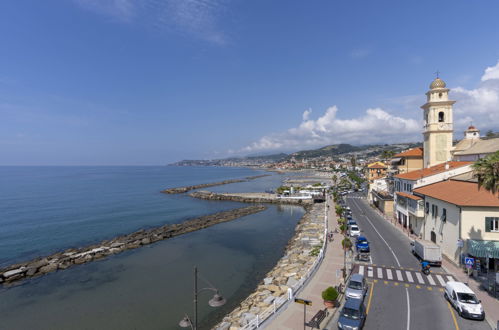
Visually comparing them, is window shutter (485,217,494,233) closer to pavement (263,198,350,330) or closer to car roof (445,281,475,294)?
car roof (445,281,475,294)

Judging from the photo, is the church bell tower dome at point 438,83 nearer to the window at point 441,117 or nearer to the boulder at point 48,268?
the window at point 441,117

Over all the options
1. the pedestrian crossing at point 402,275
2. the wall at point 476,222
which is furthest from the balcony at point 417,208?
the pedestrian crossing at point 402,275

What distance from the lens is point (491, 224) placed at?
21.2 meters

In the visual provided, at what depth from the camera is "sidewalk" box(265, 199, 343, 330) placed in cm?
1458

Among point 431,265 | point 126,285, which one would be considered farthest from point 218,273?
point 431,265

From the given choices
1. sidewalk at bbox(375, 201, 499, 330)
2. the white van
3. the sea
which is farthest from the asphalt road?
the sea

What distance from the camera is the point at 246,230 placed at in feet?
157

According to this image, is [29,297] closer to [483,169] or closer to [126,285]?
[126,285]

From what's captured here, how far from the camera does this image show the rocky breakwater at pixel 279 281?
706 inches

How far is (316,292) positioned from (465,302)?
29.7ft

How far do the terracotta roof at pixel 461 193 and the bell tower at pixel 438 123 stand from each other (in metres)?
14.5

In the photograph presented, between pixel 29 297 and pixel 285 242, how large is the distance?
32.1m

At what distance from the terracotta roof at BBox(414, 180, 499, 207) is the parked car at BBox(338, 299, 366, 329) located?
1542 centimetres

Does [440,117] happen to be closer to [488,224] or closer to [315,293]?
[488,224]
